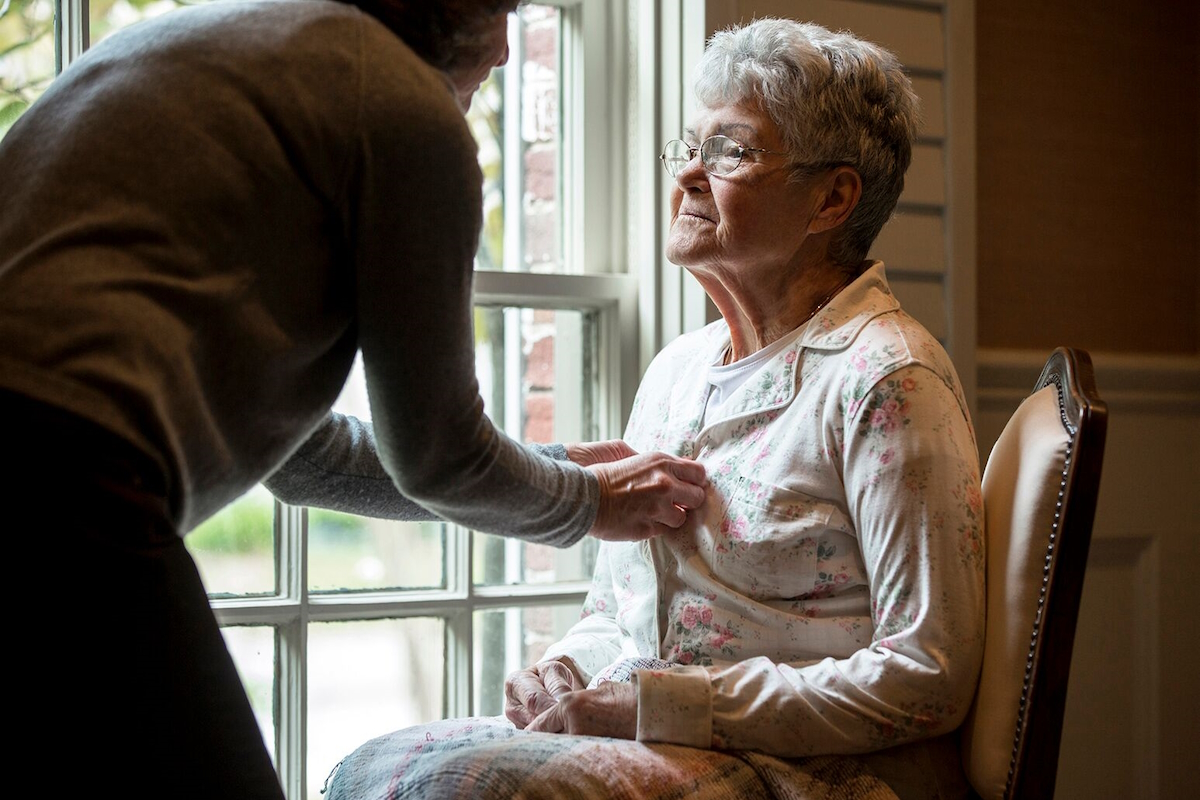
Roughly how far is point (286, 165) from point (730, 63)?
826 millimetres

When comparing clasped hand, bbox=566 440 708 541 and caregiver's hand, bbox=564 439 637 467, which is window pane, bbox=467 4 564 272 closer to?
caregiver's hand, bbox=564 439 637 467

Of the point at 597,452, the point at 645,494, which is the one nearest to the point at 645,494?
the point at 645,494

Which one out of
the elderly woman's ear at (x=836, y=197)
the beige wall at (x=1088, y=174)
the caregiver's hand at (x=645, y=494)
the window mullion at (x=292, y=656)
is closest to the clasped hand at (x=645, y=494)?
the caregiver's hand at (x=645, y=494)

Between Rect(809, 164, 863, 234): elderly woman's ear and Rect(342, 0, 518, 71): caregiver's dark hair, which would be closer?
Rect(342, 0, 518, 71): caregiver's dark hair

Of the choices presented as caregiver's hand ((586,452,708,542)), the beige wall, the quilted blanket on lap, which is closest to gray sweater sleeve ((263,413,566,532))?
caregiver's hand ((586,452,708,542))

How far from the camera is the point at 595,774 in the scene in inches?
48.9

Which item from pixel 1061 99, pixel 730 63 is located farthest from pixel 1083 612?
pixel 730 63

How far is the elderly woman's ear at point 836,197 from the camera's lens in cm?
159

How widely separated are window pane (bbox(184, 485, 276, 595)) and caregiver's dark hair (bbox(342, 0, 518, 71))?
1.02 meters

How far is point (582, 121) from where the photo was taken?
2.16m

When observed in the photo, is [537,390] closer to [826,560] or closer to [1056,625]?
[826,560]

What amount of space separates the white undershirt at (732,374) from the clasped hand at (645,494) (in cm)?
12

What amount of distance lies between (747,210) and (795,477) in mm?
406

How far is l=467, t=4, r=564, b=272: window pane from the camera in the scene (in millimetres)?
2131
